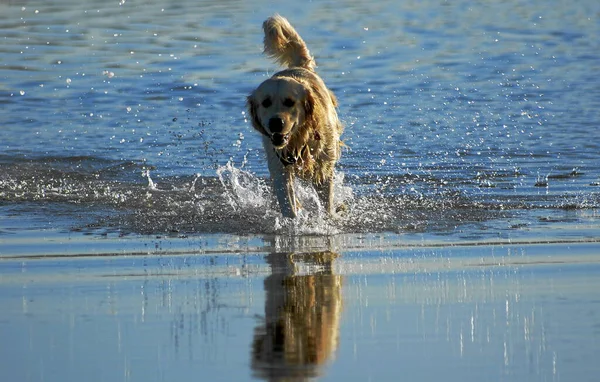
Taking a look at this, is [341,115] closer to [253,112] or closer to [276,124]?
[253,112]

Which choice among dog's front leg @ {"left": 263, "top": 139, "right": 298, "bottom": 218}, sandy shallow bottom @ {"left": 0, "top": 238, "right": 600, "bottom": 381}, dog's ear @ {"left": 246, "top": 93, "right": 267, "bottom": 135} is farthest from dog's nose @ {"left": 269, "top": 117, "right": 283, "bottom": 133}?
sandy shallow bottom @ {"left": 0, "top": 238, "right": 600, "bottom": 381}

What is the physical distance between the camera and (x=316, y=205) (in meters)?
8.86

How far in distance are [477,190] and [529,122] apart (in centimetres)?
361

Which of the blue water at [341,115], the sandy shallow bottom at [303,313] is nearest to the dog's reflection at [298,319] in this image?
the sandy shallow bottom at [303,313]

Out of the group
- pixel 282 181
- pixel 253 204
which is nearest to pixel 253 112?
pixel 282 181

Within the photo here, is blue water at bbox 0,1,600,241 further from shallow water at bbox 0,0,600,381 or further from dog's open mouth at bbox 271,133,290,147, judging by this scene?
dog's open mouth at bbox 271,133,290,147

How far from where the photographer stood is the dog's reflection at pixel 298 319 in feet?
14.5

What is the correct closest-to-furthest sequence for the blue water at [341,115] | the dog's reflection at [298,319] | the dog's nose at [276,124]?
the dog's reflection at [298,319], the dog's nose at [276,124], the blue water at [341,115]

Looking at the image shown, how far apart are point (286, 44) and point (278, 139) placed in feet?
6.38

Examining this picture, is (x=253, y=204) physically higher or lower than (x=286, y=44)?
lower

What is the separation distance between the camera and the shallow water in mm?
4773

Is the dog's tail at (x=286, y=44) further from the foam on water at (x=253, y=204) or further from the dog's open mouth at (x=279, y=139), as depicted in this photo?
the dog's open mouth at (x=279, y=139)

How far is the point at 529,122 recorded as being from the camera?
12672mm

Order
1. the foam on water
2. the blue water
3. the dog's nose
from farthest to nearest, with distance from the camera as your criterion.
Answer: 1. the blue water
2. the dog's nose
3. the foam on water
